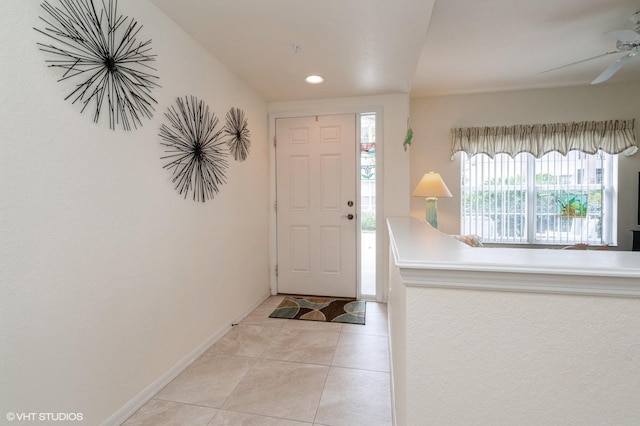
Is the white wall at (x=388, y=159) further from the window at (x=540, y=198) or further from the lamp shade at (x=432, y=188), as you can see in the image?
the window at (x=540, y=198)

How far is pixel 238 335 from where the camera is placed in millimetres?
2537

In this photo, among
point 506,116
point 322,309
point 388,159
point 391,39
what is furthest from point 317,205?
point 506,116

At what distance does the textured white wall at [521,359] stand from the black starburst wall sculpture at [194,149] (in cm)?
169

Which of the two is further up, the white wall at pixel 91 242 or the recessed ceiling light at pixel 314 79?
the recessed ceiling light at pixel 314 79

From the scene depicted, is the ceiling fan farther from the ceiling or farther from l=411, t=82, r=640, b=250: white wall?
l=411, t=82, r=640, b=250: white wall

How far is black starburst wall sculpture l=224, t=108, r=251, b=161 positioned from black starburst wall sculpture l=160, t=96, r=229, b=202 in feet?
0.48

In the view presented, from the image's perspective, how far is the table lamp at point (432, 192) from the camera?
3377mm

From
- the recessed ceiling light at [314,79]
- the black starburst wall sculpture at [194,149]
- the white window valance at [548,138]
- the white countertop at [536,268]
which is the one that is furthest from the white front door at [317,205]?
the white countertop at [536,268]

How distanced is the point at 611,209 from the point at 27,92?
5.24 meters

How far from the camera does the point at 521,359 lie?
822 mm

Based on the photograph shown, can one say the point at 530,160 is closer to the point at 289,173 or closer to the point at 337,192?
the point at 337,192

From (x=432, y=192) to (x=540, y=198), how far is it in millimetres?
1568

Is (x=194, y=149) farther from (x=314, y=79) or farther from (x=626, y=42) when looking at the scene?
(x=626, y=42)

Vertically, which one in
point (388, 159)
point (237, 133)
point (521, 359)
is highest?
point (237, 133)
